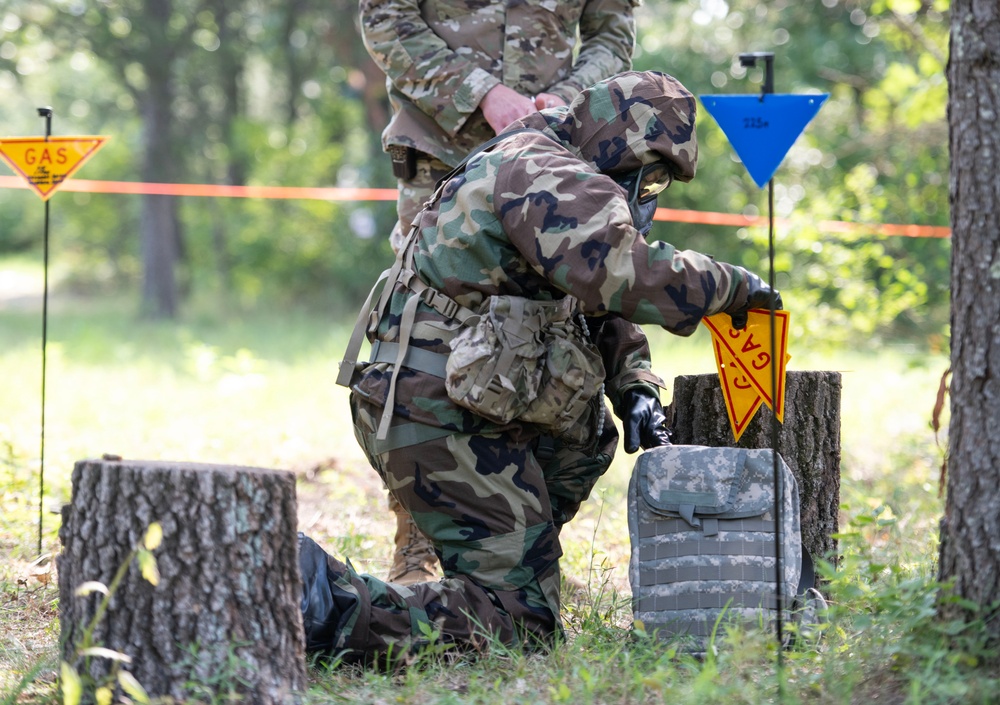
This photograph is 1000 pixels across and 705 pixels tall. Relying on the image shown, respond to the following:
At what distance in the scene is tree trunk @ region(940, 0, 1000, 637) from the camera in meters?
2.31

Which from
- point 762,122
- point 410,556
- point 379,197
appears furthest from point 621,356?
point 379,197

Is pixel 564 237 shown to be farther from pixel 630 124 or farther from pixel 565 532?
pixel 565 532

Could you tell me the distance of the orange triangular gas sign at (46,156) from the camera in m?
3.91

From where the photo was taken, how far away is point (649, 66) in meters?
13.7

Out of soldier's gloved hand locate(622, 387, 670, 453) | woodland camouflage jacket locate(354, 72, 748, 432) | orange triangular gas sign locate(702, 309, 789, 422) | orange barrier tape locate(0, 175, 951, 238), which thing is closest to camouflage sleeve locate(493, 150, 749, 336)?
woodland camouflage jacket locate(354, 72, 748, 432)

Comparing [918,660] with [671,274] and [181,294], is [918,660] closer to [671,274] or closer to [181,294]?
[671,274]

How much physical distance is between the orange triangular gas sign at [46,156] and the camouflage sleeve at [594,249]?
1888mm

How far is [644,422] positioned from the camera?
336 centimetres

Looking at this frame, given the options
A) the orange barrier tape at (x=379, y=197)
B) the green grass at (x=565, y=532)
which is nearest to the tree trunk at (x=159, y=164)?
the orange barrier tape at (x=379, y=197)

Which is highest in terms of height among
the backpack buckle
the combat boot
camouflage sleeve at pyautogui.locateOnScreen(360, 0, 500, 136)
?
camouflage sleeve at pyautogui.locateOnScreen(360, 0, 500, 136)

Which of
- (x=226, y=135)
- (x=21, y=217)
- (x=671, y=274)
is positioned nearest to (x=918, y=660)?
(x=671, y=274)

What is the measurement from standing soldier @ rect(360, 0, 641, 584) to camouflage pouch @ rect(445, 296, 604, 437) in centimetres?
100

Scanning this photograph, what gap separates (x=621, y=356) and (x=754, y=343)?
0.56 m

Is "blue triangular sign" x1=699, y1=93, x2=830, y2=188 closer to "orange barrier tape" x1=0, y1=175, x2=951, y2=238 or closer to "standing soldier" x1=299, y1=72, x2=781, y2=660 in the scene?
"standing soldier" x1=299, y1=72, x2=781, y2=660
